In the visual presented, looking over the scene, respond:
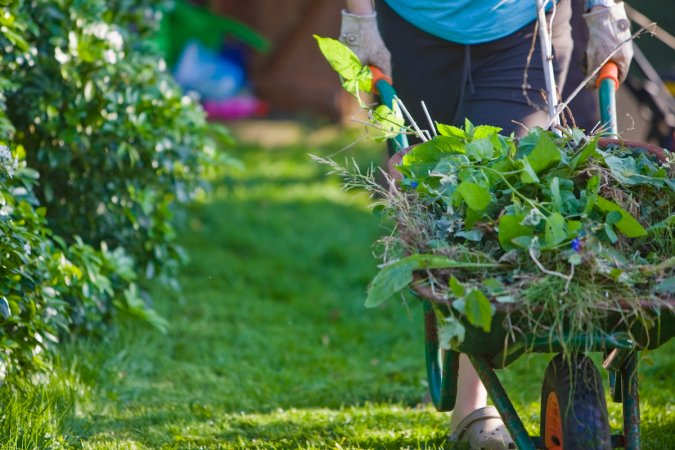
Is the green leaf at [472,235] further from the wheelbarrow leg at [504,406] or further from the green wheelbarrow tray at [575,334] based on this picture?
the wheelbarrow leg at [504,406]

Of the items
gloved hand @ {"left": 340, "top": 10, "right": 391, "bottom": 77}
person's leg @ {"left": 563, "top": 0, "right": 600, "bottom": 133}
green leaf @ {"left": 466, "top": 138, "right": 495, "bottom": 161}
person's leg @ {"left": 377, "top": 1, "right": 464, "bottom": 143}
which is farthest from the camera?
person's leg @ {"left": 563, "top": 0, "right": 600, "bottom": 133}

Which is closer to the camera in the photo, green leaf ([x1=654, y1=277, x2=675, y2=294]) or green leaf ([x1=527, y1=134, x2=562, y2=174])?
green leaf ([x1=654, y1=277, x2=675, y2=294])

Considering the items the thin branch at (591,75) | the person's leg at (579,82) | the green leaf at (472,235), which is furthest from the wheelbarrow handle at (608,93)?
the green leaf at (472,235)

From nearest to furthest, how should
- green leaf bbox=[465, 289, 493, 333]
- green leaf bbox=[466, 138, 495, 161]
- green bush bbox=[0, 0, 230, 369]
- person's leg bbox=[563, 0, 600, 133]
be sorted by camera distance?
green leaf bbox=[465, 289, 493, 333] → green leaf bbox=[466, 138, 495, 161] → green bush bbox=[0, 0, 230, 369] → person's leg bbox=[563, 0, 600, 133]

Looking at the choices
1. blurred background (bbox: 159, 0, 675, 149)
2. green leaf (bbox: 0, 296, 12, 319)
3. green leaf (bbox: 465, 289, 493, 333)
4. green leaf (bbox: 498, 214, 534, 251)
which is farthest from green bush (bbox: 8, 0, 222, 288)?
blurred background (bbox: 159, 0, 675, 149)

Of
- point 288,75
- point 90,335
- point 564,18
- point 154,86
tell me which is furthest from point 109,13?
point 288,75

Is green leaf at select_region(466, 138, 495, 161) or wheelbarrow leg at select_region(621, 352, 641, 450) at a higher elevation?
green leaf at select_region(466, 138, 495, 161)

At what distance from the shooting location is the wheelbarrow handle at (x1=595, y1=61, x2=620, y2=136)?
2.61 m

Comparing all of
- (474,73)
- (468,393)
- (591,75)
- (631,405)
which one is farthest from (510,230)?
(474,73)

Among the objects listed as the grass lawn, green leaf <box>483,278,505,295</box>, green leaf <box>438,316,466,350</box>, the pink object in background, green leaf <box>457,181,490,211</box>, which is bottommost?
the grass lawn

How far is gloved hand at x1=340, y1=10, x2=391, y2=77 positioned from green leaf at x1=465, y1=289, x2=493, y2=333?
112 cm

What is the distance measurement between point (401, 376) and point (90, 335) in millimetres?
1242

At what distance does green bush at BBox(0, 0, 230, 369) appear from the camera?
10.1ft

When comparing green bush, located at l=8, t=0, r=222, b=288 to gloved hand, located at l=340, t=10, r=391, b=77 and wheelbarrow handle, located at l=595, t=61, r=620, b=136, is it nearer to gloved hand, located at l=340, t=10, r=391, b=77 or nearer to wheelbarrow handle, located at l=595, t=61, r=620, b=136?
gloved hand, located at l=340, t=10, r=391, b=77
